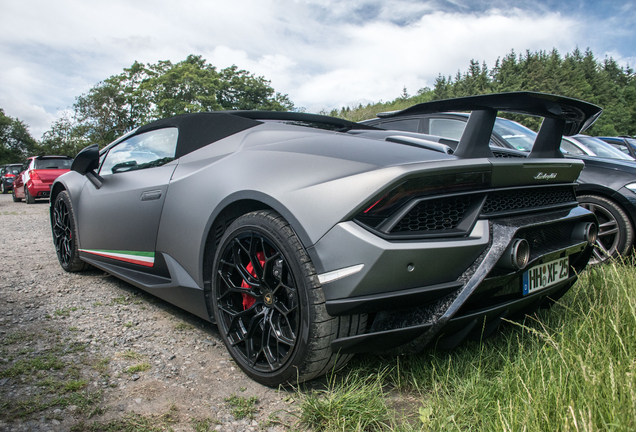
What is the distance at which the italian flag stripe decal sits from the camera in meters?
2.41

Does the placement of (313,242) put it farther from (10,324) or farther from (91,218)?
(91,218)

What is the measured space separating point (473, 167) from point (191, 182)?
1.40 m

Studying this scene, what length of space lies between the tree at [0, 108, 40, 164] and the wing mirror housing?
81.3 metres

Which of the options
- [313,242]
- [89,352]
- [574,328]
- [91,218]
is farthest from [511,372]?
[91,218]

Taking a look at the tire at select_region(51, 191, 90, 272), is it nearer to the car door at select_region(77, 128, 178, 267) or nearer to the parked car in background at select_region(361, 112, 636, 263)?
the car door at select_region(77, 128, 178, 267)

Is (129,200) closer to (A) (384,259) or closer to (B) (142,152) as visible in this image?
(B) (142,152)

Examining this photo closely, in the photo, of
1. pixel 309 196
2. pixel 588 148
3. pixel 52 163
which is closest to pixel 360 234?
pixel 309 196

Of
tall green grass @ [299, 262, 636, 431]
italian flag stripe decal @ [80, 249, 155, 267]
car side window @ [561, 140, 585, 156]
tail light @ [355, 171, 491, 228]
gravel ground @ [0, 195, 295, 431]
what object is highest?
car side window @ [561, 140, 585, 156]

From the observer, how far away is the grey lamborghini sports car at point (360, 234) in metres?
1.40

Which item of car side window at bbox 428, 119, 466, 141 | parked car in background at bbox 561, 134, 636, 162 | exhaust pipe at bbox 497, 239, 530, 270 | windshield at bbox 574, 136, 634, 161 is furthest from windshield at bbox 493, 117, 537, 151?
exhaust pipe at bbox 497, 239, 530, 270

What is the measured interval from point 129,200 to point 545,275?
7.97 feet

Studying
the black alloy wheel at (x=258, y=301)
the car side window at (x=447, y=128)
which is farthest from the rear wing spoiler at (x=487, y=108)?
the car side window at (x=447, y=128)

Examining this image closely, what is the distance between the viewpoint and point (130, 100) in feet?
135

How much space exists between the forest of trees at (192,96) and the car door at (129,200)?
3330 centimetres
